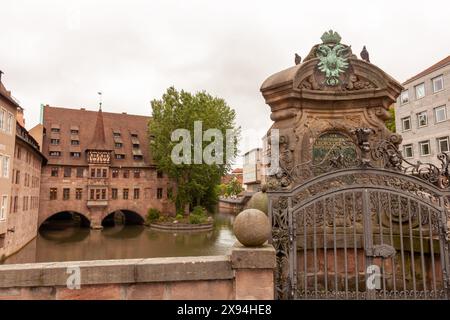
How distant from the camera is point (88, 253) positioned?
85.4ft

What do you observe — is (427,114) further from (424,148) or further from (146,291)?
(146,291)

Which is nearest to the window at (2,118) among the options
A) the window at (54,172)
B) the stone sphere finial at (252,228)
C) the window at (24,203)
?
the window at (24,203)

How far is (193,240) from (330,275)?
2636 centimetres

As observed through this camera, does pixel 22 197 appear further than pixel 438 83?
No

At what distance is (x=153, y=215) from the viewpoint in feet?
141

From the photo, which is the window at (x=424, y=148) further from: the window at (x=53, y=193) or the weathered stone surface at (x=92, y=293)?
the window at (x=53, y=193)

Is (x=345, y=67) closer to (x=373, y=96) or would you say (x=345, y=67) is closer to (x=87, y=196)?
(x=373, y=96)

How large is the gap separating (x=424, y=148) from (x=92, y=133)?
132ft

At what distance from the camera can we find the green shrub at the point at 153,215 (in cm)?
4275

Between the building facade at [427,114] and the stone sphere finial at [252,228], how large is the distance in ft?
93.2

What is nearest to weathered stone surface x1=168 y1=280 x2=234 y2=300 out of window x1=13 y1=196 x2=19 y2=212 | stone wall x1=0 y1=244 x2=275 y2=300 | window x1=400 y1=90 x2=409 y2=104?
stone wall x1=0 y1=244 x2=275 y2=300

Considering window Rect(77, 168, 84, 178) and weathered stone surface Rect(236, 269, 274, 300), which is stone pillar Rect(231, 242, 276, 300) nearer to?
weathered stone surface Rect(236, 269, 274, 300)

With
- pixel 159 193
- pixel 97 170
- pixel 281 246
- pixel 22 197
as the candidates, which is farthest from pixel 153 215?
pixel 281 246
